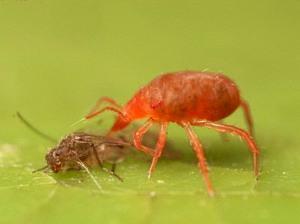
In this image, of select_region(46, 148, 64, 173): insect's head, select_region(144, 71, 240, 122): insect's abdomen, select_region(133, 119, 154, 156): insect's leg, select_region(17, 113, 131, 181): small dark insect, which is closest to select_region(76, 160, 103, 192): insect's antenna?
select_region(17, 113, 131, 181): small dark insect

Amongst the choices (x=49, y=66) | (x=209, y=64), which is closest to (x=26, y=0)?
(x=49, y=66)

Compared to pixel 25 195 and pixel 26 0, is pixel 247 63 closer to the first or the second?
pixel 26 0

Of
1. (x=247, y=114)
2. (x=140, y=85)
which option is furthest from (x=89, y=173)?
(x=140, y=85)

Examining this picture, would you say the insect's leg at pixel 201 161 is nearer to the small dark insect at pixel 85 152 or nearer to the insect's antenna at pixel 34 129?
the small dark insect at pixel 85 152

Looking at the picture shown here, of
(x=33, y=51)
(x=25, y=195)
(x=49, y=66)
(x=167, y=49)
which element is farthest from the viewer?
(x=167, y=49)

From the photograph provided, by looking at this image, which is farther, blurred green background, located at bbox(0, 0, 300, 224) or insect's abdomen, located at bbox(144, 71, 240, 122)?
insect's abdomen, located at bbox(144, 71, 240, 122)

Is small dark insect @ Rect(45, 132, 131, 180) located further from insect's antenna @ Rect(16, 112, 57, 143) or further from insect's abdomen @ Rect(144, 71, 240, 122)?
insect's antenna @ Rect(16, 112, 57, 143)

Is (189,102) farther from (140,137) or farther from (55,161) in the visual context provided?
(55,161)

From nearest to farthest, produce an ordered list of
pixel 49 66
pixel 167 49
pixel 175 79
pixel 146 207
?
pixel 146 207
pixel 175 79
pixel 49 66
pixel 167 49
